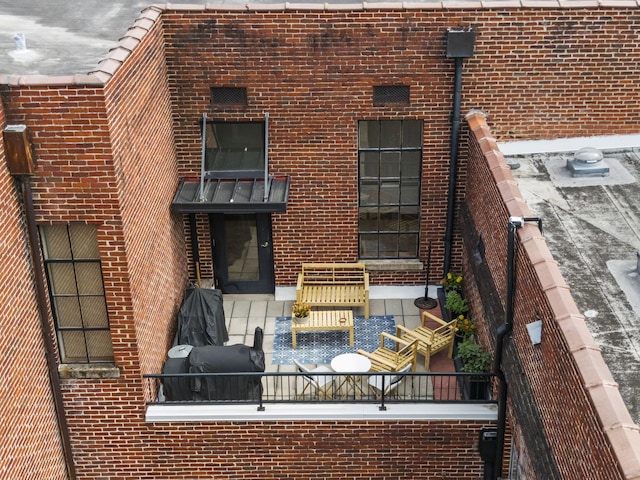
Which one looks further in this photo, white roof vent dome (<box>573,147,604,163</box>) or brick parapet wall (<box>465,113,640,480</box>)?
white roof vent dome (<box>573,147,604,163</box>)

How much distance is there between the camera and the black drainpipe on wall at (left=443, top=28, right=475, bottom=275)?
12.0 metres

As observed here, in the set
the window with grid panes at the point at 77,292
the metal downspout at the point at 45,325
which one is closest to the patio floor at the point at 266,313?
the window with grid panes at the point at 77,292

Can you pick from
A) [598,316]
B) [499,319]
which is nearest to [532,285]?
[598,316]

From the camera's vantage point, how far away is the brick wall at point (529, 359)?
704 cm

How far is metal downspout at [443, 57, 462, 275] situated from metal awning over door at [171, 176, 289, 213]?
277 centimetres

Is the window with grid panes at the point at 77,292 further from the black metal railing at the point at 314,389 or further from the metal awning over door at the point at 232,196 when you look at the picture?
the metal awning over door at the point at 232,196

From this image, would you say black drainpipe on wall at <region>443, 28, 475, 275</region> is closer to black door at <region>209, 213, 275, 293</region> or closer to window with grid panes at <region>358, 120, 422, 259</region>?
window with grid panes at <region>358, 120, 422, 259</region>

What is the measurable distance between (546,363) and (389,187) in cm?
594

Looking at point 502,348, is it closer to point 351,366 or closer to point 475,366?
point 475,366

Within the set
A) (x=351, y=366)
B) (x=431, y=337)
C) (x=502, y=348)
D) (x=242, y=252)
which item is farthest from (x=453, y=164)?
(x=242, y=252)

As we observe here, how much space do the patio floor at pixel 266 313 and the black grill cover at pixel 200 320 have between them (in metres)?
0.45

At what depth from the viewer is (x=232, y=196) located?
1293 centimetres

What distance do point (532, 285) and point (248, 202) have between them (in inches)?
214

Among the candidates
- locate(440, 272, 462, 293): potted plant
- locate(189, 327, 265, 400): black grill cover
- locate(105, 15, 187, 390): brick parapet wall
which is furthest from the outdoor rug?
locate(105, 15, 187, 390): brick parapet wall
